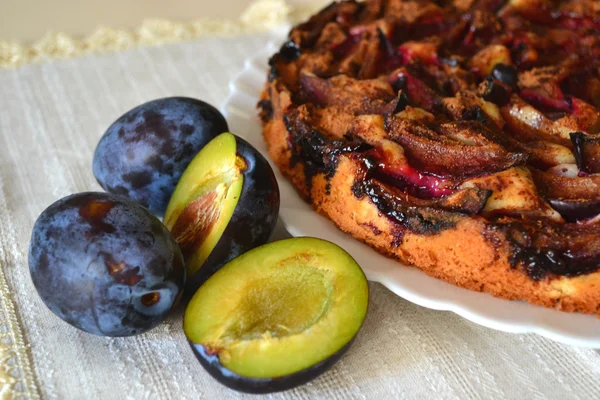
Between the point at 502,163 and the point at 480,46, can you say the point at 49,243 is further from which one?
the point at 480,46

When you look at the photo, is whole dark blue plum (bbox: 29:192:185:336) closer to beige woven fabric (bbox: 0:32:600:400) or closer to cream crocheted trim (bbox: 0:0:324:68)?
beige woven fabric (bbox: 0:32:600:400)

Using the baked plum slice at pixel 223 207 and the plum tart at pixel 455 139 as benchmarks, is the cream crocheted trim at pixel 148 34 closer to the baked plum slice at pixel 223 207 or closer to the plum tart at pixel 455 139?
the baked plum slice at pixel 223 207

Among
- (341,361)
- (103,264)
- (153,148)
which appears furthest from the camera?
(153,148)

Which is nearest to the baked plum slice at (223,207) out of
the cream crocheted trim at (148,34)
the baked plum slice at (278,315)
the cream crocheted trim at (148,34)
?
the baked plum slice at (278,315)

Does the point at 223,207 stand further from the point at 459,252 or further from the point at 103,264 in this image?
the point at 459,252

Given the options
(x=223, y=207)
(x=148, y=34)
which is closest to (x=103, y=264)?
(x=223, y=207)

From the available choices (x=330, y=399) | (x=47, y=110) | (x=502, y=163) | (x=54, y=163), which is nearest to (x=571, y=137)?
(x=502, y=163)

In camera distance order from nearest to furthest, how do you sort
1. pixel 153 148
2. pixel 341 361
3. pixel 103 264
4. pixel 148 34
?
pixel 103 264 < pixel 341 361 < pixel 153 148 < pixel 148 34

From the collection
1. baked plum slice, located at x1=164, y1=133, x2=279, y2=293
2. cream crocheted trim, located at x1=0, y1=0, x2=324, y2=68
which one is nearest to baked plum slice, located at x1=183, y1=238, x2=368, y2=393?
baked plum slice, located at x1=164, y1=133, x2=279, y2=293

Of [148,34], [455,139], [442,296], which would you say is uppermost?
[455,139]
